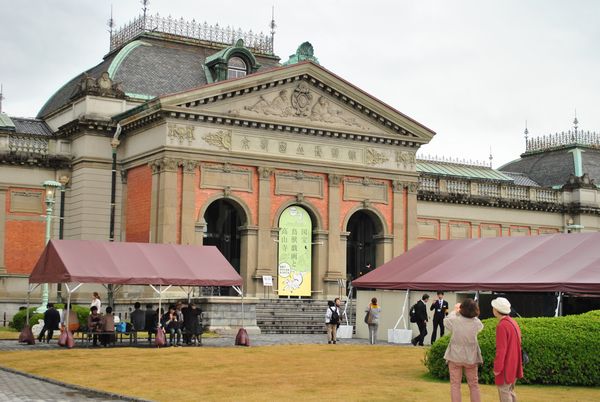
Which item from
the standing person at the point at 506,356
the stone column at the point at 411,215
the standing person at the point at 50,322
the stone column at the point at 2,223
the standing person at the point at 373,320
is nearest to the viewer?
the standing person at the point at 506,356

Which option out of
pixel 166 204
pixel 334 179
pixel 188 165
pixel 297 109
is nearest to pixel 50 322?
pixel 166 204

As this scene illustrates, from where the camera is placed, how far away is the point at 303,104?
47.8 meters

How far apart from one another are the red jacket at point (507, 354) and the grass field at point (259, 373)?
3794 mm

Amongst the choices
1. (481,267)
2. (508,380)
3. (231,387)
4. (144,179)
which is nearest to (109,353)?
(231,387)

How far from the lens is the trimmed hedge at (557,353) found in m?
20.2

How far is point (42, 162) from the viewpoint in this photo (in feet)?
156

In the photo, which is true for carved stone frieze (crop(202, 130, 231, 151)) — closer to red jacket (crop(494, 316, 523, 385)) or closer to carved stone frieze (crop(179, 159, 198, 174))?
carved stone frieze (crop(179, 159, 198, 174))

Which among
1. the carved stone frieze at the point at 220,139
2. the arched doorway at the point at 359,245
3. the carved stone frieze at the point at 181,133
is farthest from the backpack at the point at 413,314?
the arched doorway at the point at 359,245

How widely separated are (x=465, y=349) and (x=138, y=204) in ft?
108

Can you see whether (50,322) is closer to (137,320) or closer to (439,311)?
(137,320)

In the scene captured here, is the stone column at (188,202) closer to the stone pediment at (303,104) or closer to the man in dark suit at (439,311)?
the stone pediment at (303,104)

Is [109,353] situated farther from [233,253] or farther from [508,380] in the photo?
[233,253]

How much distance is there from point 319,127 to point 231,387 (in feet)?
96.0

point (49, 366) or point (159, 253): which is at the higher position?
point (159, 253)
